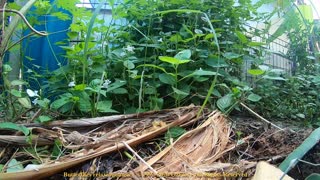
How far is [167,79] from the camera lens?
98 centimetres

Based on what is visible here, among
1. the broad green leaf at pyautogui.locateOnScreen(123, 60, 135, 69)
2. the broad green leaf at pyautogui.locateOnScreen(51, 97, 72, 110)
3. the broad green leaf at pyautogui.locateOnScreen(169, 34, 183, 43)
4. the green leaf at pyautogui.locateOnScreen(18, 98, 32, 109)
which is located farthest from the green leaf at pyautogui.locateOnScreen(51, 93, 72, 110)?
the broad green leaf at pyautogui.locateOnScreen(169, 34, 183, 43)

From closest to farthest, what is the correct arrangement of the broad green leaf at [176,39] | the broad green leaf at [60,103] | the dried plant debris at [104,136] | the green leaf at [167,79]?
1. the dried plant debris at [104,136]
2. the broad green leaf at [60,103]
3. the green leaf at [167,79]
4. the broad green leaf at [176,39]

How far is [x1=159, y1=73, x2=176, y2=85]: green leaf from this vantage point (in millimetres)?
966

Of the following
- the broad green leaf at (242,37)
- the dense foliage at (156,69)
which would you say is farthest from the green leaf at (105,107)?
the broad green leaf at (242,37)

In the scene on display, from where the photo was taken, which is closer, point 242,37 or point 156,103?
point 156,103

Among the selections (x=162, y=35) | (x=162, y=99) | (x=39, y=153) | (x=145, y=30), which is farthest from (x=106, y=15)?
(x=39, y=153)

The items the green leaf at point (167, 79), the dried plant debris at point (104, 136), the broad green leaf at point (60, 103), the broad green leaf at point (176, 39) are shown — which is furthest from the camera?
the broad green leaf at point (176, 39)

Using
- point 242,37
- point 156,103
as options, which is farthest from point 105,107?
point 242,37

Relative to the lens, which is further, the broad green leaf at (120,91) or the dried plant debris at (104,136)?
the broad green leaf at (120,91)

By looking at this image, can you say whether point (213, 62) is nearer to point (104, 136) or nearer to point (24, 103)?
point (104, 136)

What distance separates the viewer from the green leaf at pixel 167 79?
38.0 inches

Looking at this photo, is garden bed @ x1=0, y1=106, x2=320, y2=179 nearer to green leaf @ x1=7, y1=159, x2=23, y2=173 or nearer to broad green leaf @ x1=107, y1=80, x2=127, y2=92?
green leaf @ x1=7, y1=159, x2=23, y2=173

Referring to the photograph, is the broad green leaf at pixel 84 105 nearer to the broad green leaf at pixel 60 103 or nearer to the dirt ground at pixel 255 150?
the broad green leaf at pixel 60 103

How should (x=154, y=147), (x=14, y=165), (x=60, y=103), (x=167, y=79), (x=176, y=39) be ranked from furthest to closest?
(x=176, y=39)
(x=167, y=79)
(x=60, y=103)
(x=154, y=147)
(x=14, y=165)
